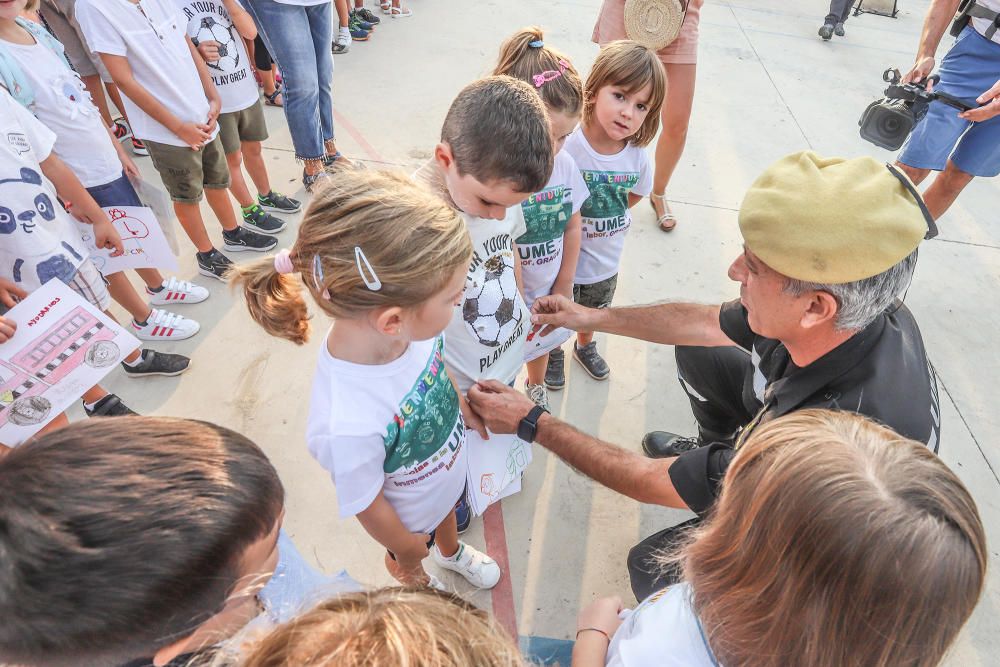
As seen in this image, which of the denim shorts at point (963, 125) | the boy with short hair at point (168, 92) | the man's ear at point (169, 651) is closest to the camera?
the man's ear at point (169, 651)

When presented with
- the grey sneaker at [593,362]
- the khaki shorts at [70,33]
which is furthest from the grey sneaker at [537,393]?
the khaki shorts at [70,33]

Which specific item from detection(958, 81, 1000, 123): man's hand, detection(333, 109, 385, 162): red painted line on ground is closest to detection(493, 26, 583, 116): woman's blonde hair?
detection(333, 109, 385, 162): red painted line on ground

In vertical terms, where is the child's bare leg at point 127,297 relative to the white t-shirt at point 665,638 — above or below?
below

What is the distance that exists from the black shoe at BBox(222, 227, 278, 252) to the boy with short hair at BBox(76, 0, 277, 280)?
20 centimetres

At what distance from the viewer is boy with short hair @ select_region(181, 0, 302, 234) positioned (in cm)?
270

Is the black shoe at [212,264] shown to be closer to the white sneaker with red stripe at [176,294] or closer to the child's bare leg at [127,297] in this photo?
the white sneaker with red stripe at [176,294]

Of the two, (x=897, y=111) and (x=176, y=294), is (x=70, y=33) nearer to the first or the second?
(x=176, y=294)

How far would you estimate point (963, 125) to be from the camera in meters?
3.02

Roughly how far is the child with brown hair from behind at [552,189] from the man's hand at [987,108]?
2.24 metres

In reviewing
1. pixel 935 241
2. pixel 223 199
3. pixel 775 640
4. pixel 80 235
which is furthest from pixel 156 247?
pixel 935 241

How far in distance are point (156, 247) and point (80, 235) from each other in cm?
29

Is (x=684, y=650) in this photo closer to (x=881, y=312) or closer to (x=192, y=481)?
(x=192, y=481)

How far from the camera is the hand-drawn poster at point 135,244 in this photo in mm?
2320

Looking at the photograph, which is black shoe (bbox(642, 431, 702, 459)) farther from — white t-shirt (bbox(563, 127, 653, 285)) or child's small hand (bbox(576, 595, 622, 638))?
child's small hand (bbox(576, 595, 622, 638))
